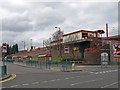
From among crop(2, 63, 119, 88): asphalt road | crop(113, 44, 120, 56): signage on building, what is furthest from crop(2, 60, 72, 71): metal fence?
crop(113, 44, 120, 56): signage on building

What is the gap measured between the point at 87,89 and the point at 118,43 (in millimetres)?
38777

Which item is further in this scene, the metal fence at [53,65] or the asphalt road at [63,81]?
the metal fence at [53,65]

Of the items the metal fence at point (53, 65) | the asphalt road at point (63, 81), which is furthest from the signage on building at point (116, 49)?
the asphalt road at point (63, 81)

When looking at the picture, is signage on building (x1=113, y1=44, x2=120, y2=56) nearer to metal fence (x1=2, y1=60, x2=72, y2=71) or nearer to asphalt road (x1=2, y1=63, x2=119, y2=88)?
metal fence (x1=2, y1=60, x2=72, y2=71)

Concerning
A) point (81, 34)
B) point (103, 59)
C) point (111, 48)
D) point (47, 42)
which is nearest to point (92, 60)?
point (103, 59)

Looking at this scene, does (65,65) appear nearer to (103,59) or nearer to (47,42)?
(103,59)

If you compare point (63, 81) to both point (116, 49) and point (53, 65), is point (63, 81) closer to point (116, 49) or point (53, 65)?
point (53, 65)

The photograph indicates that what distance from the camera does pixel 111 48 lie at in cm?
4700

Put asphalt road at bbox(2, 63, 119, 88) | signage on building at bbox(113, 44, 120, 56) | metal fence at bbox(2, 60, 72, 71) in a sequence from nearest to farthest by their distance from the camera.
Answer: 1. asphalt road at bbox(2, 63, 119, 88)
2. metal fence at bbox(2, 60, 72, 71)
3. signage on building at bbox(113, 44, 120, 56)

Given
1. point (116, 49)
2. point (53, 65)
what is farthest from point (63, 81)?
point (116, 49)

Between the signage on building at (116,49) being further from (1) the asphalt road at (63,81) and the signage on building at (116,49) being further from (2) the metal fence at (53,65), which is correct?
(1) the asphalt road at (63,81)

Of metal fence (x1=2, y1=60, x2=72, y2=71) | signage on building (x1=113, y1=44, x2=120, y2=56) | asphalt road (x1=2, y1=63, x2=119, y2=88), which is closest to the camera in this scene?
asphalt road (x1=2, y1=63, x2=119, y2=88)

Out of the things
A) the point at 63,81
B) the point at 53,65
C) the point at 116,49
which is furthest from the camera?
the point at 116,49

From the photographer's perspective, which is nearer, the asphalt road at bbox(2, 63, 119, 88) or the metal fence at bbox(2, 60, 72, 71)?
the asphalt road at bbox(2, 63, 119, 88)
